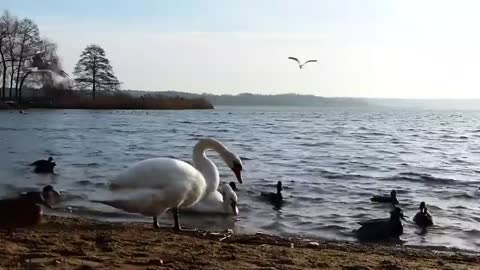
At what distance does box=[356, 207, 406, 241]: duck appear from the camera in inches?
423

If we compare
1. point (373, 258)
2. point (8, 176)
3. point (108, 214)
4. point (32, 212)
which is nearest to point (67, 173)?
point (8, 176)

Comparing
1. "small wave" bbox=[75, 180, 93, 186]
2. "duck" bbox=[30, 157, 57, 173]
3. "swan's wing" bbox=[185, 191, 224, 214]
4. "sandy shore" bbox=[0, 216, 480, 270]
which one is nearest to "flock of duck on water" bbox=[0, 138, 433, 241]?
"sandy shore" bbox=[0, 216, 480, 270]

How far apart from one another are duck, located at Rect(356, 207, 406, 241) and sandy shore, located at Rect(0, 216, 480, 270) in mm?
1240

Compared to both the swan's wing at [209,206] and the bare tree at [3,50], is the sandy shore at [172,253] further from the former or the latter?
the bare tree at [3,50]

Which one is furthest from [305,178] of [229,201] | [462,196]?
[229,201]

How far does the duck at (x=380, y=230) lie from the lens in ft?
35.2

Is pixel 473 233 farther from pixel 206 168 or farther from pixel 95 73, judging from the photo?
pixel 95 73

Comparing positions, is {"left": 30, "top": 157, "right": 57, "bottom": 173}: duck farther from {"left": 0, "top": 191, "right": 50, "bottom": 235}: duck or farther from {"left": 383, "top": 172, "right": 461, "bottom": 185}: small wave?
{"left": 0, "top": 191, "right": 50, "bottom": 235}: duck

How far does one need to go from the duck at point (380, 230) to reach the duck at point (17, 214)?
5.14 meters

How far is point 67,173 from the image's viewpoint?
18656mm

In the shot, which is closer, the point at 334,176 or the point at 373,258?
the point at 373,258

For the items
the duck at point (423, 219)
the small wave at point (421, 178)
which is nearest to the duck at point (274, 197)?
the duck at point (423, 219)

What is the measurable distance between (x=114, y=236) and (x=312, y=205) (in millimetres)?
6733

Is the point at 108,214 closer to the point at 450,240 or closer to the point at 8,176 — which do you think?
the point at 450,240
